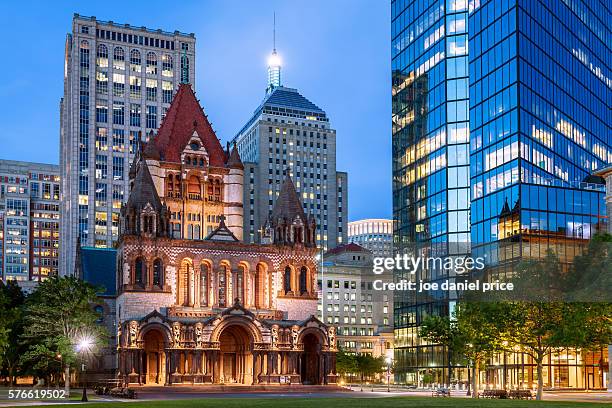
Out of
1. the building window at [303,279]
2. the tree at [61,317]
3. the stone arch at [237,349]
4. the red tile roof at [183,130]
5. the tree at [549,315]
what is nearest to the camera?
the tree at [549,315]

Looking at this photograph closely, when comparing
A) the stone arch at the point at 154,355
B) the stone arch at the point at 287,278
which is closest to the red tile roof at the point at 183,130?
the stone arch at the point at 287,278

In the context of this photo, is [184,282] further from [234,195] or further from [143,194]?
[234,195]

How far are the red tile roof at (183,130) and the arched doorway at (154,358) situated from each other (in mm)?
33247

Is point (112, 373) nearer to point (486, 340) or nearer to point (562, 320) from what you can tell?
point (486, 340)

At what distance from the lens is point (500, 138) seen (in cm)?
11250

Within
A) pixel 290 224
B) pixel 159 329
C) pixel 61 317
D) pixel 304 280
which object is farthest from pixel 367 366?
pixel 61 317

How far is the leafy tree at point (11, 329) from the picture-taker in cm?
9081

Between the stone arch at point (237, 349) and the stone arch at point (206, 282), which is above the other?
the stone arch at point (206, 282)

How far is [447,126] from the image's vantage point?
405 feet

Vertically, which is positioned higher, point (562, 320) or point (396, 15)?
point (396, 15)

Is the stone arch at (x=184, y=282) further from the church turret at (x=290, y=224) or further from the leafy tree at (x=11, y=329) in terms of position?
the leafy tree at (x=11, y=329)

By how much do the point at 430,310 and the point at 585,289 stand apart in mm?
48042

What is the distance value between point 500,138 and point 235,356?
139 ft

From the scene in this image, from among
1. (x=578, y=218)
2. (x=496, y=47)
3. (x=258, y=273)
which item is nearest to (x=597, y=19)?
(x=496, y=47)
